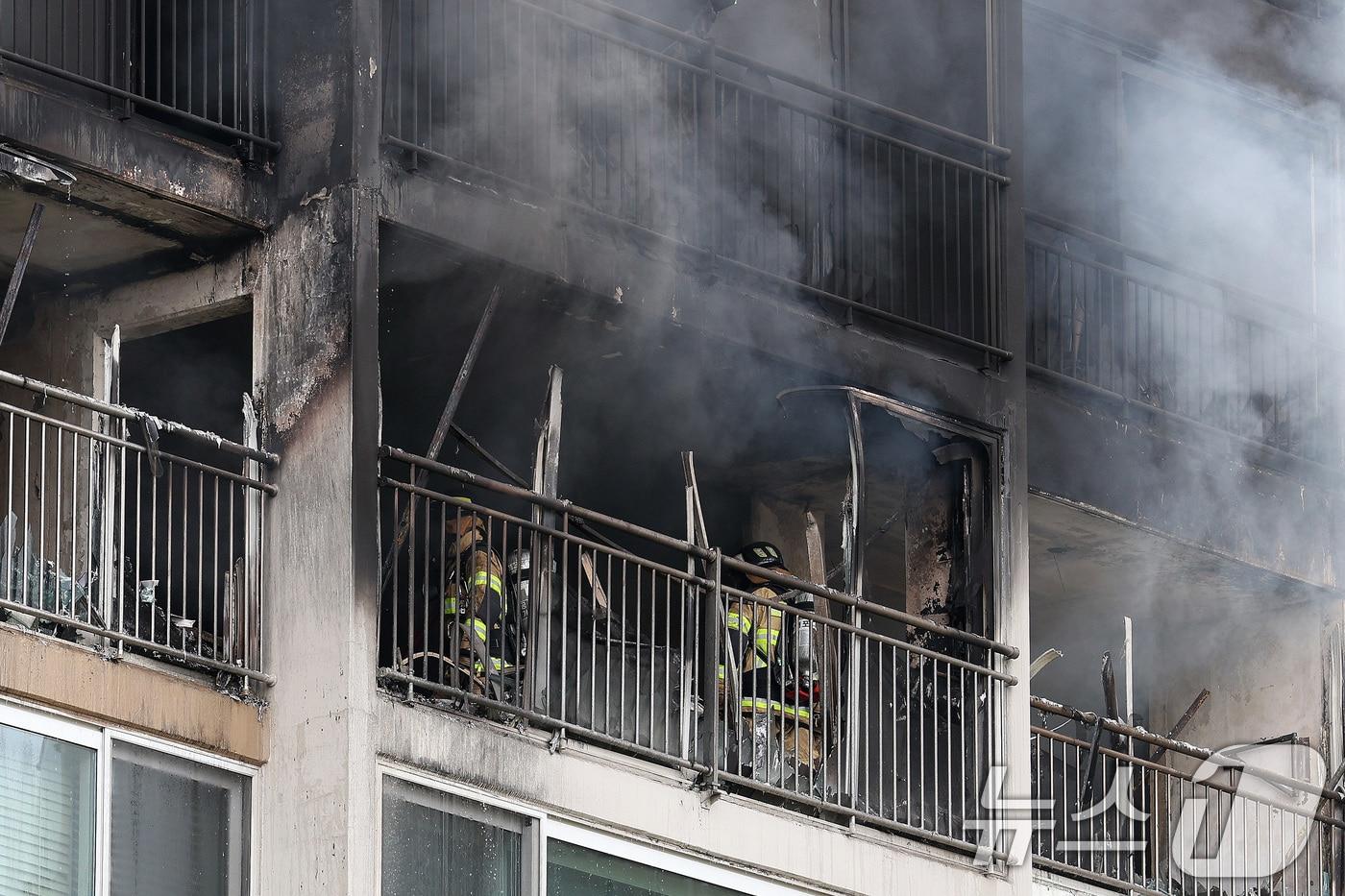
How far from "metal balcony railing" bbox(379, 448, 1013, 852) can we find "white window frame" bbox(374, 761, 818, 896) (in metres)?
0.38

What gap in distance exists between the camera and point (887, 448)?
16125mm

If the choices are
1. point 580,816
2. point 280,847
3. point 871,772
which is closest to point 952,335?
point 871,772

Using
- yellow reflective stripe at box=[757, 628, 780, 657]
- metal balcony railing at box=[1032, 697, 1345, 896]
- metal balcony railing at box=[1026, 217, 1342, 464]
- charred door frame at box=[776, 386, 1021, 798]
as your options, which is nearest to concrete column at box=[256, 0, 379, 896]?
yellow reflective stripe at box=[757, 628, 780, 657]

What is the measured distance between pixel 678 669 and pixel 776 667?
3.22 ft

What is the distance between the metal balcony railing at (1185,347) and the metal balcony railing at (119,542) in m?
5.23

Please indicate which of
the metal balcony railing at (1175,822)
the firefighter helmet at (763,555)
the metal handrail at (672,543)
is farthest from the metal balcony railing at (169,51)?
the metal balcony railing at (1175,822)

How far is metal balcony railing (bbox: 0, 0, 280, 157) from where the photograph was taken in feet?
44.6

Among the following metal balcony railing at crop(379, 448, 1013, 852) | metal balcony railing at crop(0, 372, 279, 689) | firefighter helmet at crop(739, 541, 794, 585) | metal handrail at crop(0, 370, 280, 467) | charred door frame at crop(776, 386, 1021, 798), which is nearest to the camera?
metal handrail at crop(0, 370, 280, 467)

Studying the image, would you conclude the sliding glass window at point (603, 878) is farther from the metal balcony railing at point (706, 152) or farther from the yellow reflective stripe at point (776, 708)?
the metal balcony railing at point (706, 152)

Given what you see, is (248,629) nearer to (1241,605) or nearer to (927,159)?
(927,159)

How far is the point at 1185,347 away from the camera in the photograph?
18.0 metres

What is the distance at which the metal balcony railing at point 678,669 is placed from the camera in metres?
13.3

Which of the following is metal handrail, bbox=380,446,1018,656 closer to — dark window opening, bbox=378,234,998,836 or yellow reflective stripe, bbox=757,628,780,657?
dark window opening, bbox=378,234,998,836

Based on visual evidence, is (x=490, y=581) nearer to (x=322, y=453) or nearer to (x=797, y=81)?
(x=322, y=453)
